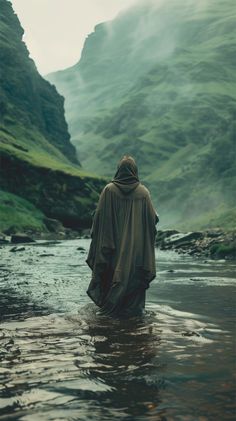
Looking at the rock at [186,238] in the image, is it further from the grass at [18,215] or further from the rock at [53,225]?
the rock at [53,225]

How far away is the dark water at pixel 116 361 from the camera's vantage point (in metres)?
6.85

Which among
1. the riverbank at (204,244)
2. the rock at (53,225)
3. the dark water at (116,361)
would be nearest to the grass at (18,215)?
the rock at (53,225)

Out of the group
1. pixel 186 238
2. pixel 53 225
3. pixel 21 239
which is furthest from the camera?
pixel 53 225

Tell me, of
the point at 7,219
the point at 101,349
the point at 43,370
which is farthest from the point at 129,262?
the point at 7,219

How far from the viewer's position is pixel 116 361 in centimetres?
920

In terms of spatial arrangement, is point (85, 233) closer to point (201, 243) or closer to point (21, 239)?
point (21, 239)

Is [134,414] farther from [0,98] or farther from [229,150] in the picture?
[0,98]

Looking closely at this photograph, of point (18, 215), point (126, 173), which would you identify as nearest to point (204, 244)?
point (126, 173)

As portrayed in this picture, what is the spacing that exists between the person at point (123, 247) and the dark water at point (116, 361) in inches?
19.8

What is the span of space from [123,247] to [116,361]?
4.54 metres

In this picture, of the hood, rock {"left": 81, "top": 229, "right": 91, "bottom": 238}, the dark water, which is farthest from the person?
rock {"left": 81, "top": 229, "right": 91, "bottom": 238}

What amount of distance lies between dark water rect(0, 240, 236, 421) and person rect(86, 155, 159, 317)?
0.50 meters

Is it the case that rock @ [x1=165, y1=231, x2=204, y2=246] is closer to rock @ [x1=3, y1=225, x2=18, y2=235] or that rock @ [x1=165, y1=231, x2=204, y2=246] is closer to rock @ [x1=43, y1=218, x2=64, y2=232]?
rock @ [x1=3, y1=225, x2=18, y2=235]

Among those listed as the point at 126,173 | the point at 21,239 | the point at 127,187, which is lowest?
the point at 127,187
